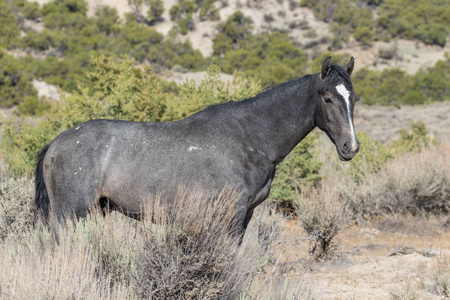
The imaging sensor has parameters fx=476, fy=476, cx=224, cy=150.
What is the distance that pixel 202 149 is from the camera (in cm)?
446

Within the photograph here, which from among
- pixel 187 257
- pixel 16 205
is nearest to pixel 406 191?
pixel 16 205

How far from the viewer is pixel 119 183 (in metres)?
4.48

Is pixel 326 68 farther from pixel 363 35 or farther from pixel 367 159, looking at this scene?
pixel 363 35

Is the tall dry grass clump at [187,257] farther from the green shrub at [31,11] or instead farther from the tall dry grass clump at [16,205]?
the green shrub at [31,11]

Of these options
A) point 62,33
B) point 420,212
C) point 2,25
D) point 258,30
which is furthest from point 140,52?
point 420,212

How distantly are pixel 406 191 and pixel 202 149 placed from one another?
7018mm

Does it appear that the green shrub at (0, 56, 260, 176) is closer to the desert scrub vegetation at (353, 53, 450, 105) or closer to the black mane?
the black mane

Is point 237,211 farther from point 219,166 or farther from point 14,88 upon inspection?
point 14,88

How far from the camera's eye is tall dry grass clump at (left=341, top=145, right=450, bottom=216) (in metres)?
10.1

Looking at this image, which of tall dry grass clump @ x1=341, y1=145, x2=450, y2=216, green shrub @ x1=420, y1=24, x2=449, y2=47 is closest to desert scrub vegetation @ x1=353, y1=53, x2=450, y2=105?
green shrub @ x1=420, y1=24, x2=449, y2=47

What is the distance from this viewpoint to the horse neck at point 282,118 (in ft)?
15.2

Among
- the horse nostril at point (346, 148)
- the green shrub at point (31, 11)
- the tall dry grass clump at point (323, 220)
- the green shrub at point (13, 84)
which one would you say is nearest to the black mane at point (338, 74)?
the horse nostril at point (346, 148)

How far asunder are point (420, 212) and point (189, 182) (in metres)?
7.40

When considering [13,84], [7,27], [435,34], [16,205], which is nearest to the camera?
[16,205]
